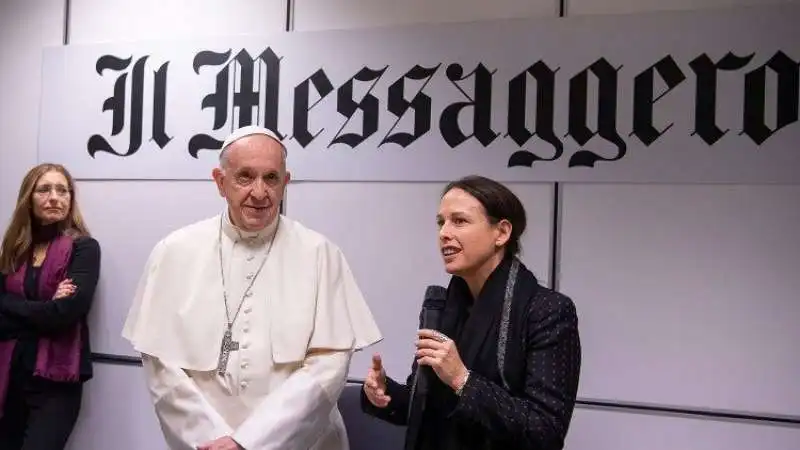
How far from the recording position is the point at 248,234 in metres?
2.27

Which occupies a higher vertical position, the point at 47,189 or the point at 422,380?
the point at 47,189

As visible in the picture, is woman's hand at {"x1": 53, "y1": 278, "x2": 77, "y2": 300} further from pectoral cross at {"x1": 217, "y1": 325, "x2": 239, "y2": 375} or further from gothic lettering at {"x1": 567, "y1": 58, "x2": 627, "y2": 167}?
gothic lettering at {"x1": 567, "y1": 58, "x2": 627, "y2": 167}

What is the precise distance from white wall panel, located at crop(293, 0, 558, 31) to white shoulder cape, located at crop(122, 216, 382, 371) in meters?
1.23

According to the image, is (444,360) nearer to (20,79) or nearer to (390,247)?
(390,247)

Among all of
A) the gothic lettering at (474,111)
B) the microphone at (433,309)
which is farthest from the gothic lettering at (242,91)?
the microphone at (433,309)

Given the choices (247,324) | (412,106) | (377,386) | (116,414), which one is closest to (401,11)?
(412,106)

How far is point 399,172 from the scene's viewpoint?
3033 millimetres

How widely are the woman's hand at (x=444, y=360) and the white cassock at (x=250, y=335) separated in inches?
→ 20.5

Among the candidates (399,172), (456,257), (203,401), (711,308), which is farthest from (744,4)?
(203,401)

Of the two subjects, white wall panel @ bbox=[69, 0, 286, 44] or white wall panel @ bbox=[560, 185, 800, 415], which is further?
white wall panel @ bbox=[69, 0, 286, 44]

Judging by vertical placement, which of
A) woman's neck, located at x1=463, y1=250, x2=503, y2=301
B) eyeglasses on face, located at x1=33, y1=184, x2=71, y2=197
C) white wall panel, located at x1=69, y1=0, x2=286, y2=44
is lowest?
woman's neck, located at x1=463, y1=250, x2=503, y2=301

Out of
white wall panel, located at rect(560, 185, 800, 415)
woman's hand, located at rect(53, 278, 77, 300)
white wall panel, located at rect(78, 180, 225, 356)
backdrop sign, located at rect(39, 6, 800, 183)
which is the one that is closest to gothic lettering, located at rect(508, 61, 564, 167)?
backdrop sign, located at rect(39, 6, 800, 183)

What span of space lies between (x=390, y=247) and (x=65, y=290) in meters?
1.44

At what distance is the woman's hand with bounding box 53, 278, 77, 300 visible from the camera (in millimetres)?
3062
